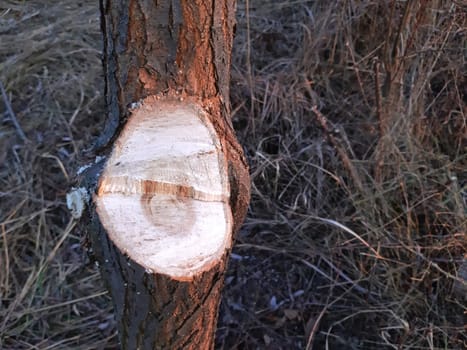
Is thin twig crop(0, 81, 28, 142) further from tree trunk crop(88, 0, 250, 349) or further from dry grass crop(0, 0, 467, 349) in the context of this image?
tree trunk crop(88, 0, 250, 349)

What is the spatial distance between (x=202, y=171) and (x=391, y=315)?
1.02m

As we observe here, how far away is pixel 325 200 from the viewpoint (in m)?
2.07

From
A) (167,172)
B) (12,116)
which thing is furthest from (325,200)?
(12,116)

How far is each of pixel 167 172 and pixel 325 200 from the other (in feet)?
3.68

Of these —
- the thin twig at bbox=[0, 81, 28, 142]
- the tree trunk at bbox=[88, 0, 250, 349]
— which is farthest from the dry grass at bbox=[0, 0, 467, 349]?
the tree trunk at bbox=[88, 0, 250, 349]

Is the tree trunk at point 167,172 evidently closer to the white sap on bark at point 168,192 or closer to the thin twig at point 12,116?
the white sap on bark at point 168,192

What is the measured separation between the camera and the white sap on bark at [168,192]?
945 millimetres

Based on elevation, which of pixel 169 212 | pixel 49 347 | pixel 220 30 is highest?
pixel 220 30

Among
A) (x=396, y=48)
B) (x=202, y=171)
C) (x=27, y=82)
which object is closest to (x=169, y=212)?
(x=202, y=171)

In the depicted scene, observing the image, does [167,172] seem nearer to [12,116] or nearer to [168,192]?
[168,192]

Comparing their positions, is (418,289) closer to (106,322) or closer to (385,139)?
(385,139)

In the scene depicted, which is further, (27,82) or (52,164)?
(27,82)

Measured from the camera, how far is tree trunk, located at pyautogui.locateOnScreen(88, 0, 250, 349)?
3.14ft

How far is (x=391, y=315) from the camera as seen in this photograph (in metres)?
1.80
